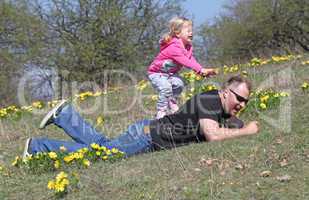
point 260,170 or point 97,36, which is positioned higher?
point 97,36

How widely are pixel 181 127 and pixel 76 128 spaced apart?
3.92ft

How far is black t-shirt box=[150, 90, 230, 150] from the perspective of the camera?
215 inches

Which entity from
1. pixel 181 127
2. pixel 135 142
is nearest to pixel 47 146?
pixel 135 142

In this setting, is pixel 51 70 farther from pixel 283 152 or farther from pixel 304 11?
pixel 283 152

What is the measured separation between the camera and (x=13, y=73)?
24.9 meters

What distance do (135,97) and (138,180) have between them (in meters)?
5.54

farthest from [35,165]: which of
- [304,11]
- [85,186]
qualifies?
[304,11]

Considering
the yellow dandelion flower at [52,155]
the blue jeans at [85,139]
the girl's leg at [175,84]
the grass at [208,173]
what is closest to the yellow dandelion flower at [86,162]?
the grass at [208,173]

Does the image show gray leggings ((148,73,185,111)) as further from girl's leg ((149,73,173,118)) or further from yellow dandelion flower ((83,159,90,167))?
yellow dandelion flower ((83,159,90,167))

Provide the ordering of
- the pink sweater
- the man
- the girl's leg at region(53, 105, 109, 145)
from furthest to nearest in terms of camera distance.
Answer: the pink sweater
the girl's leg at region(53, 105, 109, 145)
the man

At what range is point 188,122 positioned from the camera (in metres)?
5.65

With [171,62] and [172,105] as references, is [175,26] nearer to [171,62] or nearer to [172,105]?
[171,62]

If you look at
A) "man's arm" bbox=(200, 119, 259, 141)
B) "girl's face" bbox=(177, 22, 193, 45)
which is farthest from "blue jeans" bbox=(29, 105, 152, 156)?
"girl's face" bbox=(177, 22, 193, 45)

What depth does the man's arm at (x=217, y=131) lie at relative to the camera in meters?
5.36
